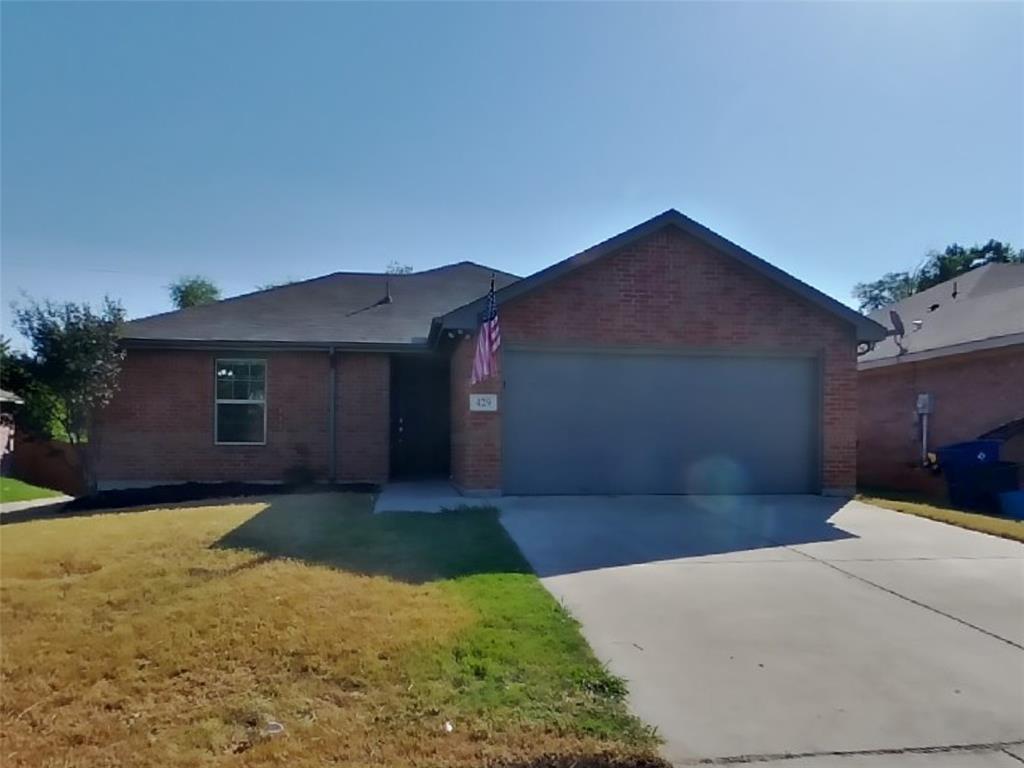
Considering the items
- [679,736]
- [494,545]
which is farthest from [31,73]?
[679,736]

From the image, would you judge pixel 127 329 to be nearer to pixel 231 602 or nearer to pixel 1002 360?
pixel 231 602

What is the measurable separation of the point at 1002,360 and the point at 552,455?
9.22 m

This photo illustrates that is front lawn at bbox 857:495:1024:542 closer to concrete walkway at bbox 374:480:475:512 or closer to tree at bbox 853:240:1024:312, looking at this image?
concrete walkway at bbox 374:480:475:512

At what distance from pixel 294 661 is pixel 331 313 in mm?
11438

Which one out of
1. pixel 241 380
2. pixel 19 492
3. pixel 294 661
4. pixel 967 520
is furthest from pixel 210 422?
pixel 967 520

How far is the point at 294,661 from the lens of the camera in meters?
4.04

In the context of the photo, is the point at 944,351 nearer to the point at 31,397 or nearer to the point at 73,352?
the point at 73,352

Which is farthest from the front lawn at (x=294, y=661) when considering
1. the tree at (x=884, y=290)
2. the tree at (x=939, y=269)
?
the tree at (x=884, y=290)

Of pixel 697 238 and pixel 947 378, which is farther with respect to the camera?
pixel 947 378

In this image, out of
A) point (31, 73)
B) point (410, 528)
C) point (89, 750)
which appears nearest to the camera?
point (89, 750)

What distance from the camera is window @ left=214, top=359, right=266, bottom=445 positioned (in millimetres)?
13125

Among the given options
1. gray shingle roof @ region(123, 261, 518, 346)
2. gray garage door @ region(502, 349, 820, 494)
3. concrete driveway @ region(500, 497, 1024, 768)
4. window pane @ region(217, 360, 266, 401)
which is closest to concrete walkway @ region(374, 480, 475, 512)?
gray garage door @ region(502, 349, 820, 494)

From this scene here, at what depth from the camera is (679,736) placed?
3.26m

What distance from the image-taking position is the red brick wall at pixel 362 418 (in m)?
13.2
